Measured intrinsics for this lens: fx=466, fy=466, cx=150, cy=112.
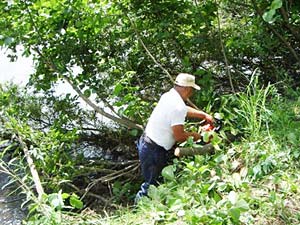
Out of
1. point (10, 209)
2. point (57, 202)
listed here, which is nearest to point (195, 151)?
point (57, 202)

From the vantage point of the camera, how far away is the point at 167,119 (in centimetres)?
419

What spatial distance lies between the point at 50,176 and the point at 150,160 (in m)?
1.25

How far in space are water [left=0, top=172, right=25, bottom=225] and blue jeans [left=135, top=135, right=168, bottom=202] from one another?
163 centimetres

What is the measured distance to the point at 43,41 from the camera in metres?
5.25

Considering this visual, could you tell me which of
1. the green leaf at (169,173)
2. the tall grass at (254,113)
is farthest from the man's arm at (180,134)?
the tall grass at (254,113)

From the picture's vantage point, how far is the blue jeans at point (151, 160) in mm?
4363

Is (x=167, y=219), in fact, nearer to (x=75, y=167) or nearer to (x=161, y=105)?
(x=161, y=105)

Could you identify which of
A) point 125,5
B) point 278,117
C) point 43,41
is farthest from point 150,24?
point 278,117

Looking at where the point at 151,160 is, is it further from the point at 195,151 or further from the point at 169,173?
the point at 195,151

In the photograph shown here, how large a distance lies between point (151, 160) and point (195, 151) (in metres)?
0.52

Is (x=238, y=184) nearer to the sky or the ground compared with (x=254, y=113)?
nearer to the ground

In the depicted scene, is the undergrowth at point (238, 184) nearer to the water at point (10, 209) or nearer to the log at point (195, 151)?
the log at point (195, 151)

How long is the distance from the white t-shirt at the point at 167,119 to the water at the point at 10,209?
6.34ft

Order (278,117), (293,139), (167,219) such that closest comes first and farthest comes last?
(167,219) < (293,139) < (278,117)
